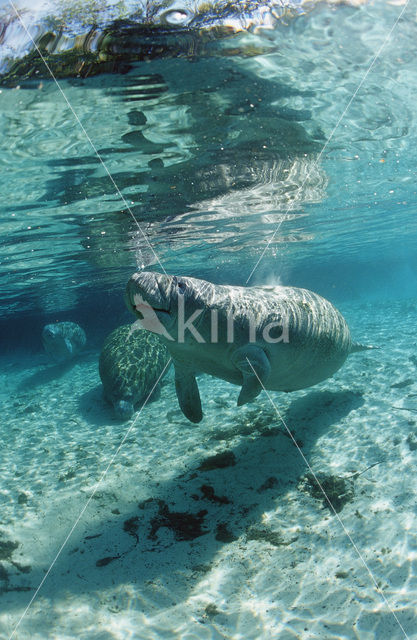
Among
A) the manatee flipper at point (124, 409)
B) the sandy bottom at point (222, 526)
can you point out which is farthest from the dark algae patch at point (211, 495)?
the manatee flipper at point (124, 409)

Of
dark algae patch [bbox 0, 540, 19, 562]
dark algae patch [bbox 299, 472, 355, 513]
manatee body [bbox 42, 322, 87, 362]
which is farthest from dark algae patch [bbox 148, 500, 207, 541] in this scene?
manatee body [bbox 42, 322, 87, 362]

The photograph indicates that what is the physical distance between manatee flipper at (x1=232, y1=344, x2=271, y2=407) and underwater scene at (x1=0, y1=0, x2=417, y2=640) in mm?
28

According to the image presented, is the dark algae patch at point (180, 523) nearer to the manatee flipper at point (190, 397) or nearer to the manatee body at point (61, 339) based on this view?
the manatee flipper at point (190, 397)

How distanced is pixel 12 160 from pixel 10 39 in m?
3.41

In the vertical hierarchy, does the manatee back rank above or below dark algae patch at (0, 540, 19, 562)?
below

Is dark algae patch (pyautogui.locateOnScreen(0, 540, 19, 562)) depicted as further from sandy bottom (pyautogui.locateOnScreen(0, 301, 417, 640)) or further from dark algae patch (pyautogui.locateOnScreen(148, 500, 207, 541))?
dark algae patch (pyautogui.locateOnScreen(148, 500, 207, 541))

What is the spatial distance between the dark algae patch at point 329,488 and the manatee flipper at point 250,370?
1.47 m

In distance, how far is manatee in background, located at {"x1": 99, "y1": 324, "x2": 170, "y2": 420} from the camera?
912cm

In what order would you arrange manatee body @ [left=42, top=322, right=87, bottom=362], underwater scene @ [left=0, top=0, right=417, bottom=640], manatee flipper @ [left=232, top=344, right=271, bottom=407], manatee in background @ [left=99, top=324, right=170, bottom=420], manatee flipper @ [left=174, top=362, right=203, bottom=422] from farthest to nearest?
manatee body @ [left=42, top=322, right=87, bottom=362] < manatee in background @ [left=99, top=324, right=170, bottom=420] < manatee flipper @ [left=174, top=362, right=203, bottom=422] < manatee flipper @ [left=232, top=344, right=271, bottom=407] < underwater scene @ [left=0, top=0, right=417, bottom=640]

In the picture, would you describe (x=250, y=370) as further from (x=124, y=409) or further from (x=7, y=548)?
(x=124, y=409)

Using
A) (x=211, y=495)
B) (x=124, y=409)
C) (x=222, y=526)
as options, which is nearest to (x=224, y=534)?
(x=222, y=526)

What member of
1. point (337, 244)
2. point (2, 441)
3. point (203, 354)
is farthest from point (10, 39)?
point (337, 244)

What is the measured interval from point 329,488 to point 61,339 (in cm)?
1466

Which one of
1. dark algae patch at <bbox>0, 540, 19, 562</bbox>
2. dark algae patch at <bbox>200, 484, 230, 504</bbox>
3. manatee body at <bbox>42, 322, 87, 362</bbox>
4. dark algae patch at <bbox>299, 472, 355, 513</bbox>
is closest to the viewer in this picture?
dark algae patch at <bbox>0, 540, 19, 562</bbox>
